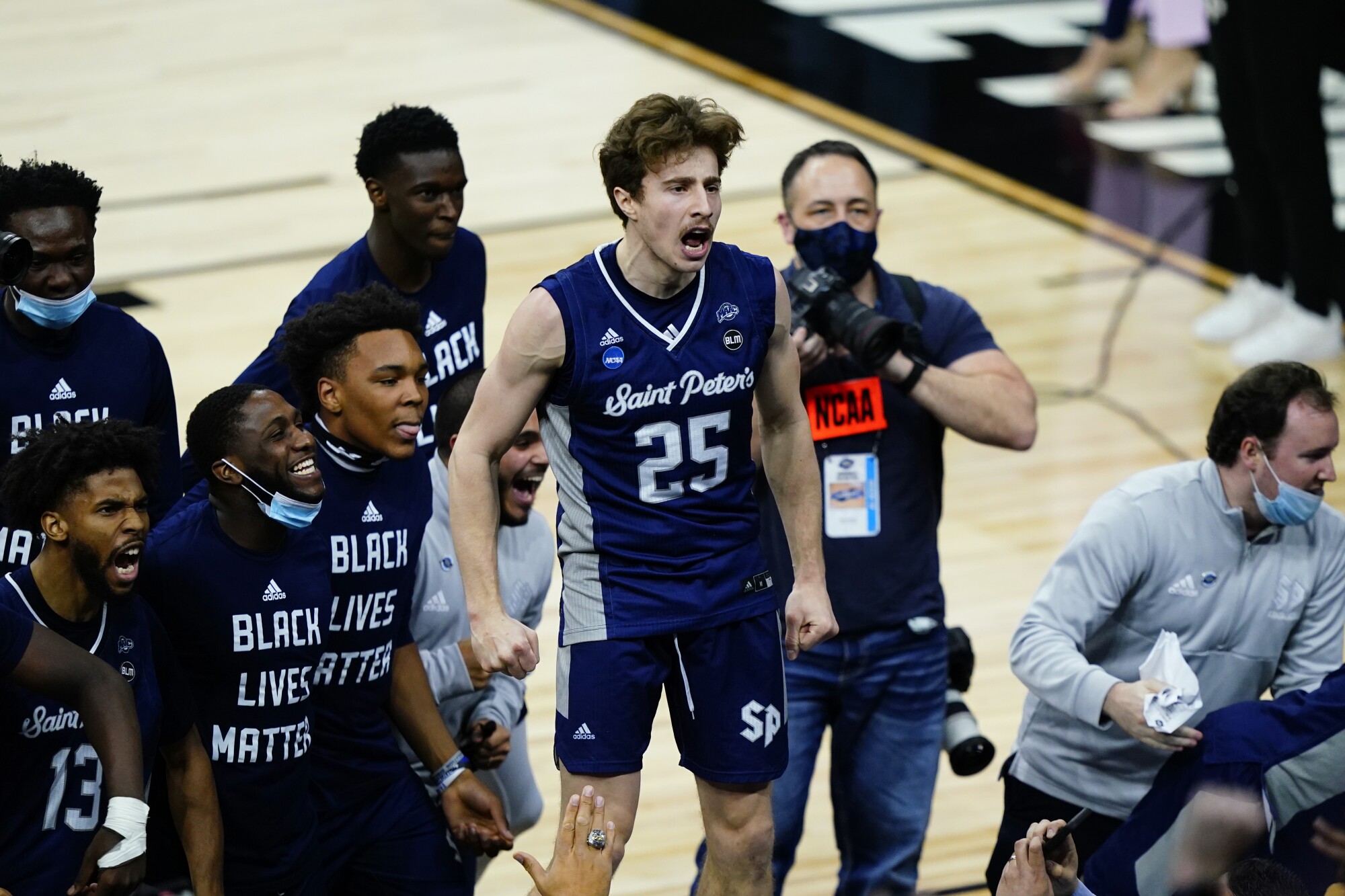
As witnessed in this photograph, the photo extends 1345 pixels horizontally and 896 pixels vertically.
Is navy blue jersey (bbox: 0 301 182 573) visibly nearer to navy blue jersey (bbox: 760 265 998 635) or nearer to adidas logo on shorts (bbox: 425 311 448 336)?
adidas logo on shorts (bbox: 425 311 448 336)

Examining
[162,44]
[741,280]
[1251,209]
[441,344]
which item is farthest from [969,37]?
[741,280]

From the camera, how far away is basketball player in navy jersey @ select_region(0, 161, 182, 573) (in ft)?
12.8

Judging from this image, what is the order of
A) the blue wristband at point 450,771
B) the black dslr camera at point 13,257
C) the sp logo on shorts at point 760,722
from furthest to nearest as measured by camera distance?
the blue wristband at point 450,771 < the black dslr camera at point 13,257 < the sp logo on shorts at point 760,722

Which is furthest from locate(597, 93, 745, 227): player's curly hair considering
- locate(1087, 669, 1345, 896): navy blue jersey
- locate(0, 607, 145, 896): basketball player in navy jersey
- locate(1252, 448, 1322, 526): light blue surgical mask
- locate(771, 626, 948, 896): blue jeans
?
locate(1087, 669, 1345, 896): navy blue jersey

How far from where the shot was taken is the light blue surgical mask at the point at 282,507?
12.1 feet

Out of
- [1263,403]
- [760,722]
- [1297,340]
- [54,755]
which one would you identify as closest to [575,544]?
[760,722]

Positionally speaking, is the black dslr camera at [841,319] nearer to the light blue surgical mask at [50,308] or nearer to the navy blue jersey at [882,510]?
the navy blue jersey at [882,510]

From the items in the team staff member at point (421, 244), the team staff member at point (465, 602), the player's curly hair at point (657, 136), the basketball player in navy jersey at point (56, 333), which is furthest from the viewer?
the team staff member at point (421, 244)

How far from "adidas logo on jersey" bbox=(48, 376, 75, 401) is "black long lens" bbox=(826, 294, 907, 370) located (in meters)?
1.59

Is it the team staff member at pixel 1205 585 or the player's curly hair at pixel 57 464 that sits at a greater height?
the player's curly hair at pixel 57 464

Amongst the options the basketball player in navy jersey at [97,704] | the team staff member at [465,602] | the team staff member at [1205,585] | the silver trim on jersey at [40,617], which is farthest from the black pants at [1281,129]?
the basketball player in navy jersey at [97,704]

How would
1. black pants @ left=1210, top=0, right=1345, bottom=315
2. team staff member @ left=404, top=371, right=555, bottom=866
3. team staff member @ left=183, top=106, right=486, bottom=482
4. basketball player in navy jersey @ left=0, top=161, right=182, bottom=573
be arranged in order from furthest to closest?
black pants @ left=1210, top=0, right=1345, bottom=315
team staff member @ left=183, top=106, right=486, bottom=482
team staff member @ left=404, top=371, right=555, bottom=866
basketball player in navy jersey @ left=0, top=161, right=182, bottom=573

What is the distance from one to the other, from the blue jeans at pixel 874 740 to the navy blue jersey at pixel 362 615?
0.91 metres

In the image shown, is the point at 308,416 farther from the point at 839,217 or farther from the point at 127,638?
the point at 839,217
